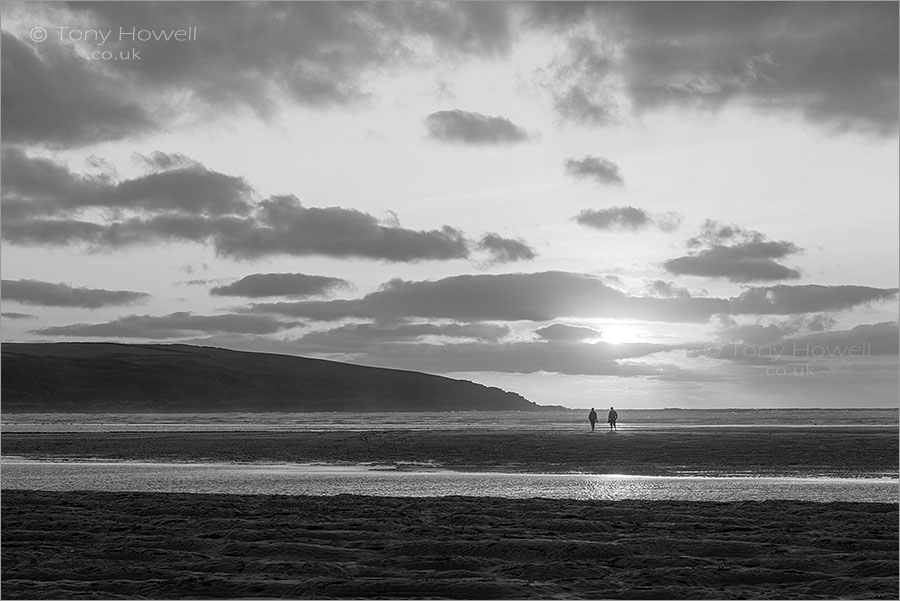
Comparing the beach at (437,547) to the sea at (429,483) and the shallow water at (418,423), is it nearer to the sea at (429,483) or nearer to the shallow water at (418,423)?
the sea at (429,483)

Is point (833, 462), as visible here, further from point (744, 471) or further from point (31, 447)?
point (31, 447)

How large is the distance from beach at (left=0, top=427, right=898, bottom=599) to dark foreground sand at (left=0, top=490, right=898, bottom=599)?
3 cm

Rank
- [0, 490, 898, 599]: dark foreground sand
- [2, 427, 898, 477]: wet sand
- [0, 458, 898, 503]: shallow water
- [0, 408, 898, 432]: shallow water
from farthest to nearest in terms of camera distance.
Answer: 1. [0, 408, 898, 432]: shallow water
2. [2, 427, 898, 477]: wet sand
3. [0, 458, 898, 503]: shallow water
4. [0, 490, 898, 599]: dark foreground sand

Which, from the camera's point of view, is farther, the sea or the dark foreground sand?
the sea

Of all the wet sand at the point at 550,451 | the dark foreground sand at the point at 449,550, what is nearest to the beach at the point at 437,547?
the dark foreground sand at the point at 449,550

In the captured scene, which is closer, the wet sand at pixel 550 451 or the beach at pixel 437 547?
the beach at pixel 437 547

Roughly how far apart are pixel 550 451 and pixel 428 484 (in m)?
15.0

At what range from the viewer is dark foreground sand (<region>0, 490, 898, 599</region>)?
462 inches

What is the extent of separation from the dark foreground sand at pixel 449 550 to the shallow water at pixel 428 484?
3.61 metres

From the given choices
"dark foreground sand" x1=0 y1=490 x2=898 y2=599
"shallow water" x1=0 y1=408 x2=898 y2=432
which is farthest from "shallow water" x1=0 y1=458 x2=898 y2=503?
"shallow water" x1=0 y1=408 x2=898 y2=432

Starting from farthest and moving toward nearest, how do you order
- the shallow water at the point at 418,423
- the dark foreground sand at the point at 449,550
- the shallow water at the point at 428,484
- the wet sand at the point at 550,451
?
1. the shallow water at the point at 418,423
2. the wet sand at the point at 550,451
3. the shallow water at the point at 428,484
4. the dark foreground sand at the point at 449,550

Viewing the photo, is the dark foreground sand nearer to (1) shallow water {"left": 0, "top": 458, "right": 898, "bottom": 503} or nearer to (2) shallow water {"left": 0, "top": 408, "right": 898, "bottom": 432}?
(1) shallow water {"left": 0, "top": 458, "right": 898, "bottom": 503}

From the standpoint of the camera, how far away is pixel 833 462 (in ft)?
112

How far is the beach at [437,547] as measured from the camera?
463 inches
